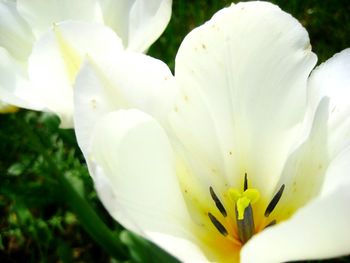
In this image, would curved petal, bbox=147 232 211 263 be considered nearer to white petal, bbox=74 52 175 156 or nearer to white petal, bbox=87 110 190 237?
white petal, bbox=87 110 190 237

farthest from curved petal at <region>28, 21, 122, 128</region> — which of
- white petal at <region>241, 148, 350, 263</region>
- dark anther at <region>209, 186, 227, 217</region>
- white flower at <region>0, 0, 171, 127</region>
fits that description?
white petal at <region>241, 148, 350, 263</region>

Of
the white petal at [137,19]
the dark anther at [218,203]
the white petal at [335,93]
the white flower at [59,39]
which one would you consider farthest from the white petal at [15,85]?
the white petal at [335,93]

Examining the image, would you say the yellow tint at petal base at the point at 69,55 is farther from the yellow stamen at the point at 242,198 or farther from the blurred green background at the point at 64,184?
the yellow stamen at the point at 242,198

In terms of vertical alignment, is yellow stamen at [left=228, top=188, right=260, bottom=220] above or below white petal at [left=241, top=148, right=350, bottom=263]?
below

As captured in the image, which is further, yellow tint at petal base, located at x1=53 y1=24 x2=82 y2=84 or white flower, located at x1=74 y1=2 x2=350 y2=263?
yellow tint at petal base, located at x1=53 y1=24 x2=82 y2=84

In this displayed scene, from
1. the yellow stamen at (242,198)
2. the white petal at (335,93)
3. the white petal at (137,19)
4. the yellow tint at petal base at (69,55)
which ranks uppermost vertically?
the yellow tint at petal base at (69,55)

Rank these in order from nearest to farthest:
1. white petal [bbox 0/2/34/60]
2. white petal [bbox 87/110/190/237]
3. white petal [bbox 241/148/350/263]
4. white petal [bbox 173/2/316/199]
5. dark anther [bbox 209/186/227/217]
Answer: white petal [bbox 241/148/350/263]
white petal [bbox 87/110/190/237]
white petal [bbox 173/2/316/199]
dark anther [bbox 209/186/227/217]
white petal [bbox 0/2/34/60]
